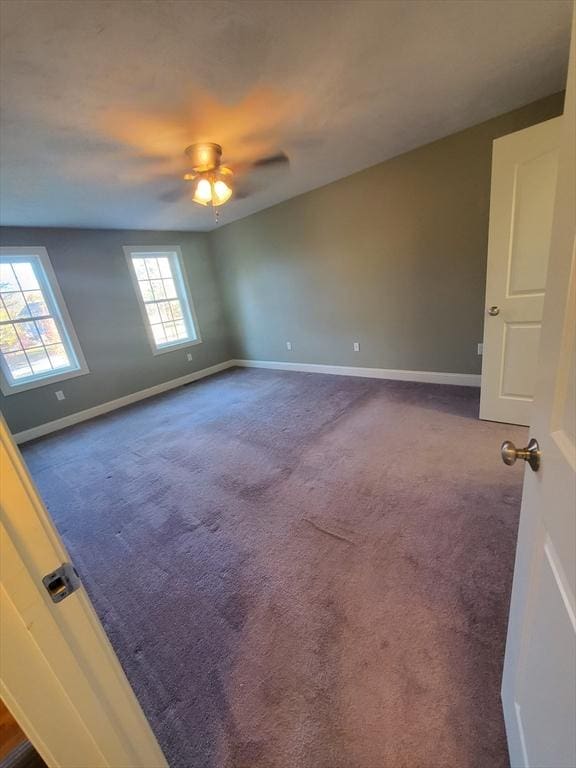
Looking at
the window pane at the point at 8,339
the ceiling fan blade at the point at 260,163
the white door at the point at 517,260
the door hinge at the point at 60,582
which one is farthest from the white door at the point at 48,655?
the window pane at the point at 8,339

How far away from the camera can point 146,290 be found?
483 cm

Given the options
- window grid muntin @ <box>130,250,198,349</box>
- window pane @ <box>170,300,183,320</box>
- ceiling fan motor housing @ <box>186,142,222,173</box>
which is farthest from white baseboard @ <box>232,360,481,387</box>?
ceiling fan motor housing @ <box>186,142,222,173</box>

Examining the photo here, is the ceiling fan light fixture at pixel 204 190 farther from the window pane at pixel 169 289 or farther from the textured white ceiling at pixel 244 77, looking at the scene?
the window pane at pixel 169 289

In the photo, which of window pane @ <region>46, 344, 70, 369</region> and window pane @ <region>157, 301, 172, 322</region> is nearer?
window pane @ <region>46, 344, 70, 369</region>

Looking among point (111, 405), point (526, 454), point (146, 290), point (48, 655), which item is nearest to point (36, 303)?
point (146, 290)

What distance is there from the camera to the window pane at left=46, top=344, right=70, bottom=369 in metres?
4.03

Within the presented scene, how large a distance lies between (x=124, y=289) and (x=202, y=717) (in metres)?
4.72

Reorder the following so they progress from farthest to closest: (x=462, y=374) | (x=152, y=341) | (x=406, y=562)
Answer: (x=152, y=341) → (x=462, y=374) → (x=406, y=562)

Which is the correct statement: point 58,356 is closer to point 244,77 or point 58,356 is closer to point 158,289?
point 158,289

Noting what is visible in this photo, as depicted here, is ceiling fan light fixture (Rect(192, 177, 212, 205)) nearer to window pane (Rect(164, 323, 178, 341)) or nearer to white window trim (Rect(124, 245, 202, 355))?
white window trim (Rect(124, 245, 202, 355))

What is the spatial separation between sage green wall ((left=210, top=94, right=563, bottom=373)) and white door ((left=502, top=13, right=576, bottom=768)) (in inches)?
112

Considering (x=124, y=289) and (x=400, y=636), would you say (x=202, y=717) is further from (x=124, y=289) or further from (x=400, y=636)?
(x=124, y=289)

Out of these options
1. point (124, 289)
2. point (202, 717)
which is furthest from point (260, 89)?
point (124, 289)

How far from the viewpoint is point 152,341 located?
487 cm
